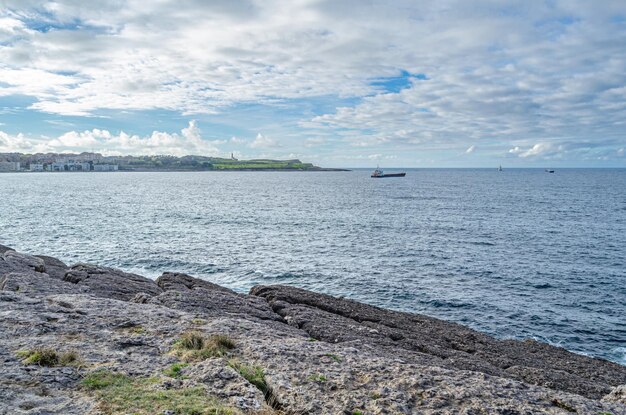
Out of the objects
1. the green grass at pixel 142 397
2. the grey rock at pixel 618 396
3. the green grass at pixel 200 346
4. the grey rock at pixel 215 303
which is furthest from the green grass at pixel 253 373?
the grey rock at pixel 618 396

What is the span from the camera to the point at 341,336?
18.8 m

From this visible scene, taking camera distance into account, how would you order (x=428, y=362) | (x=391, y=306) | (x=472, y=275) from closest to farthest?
(x=428, y=362), (x=391, y=306), (x=472, y=275)

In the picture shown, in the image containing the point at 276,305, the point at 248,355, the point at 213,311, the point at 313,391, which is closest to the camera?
the point at 313,391

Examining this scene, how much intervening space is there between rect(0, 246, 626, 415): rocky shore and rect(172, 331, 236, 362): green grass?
0.04 m

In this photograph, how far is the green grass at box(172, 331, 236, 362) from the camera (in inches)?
493

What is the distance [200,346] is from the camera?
43.0ft

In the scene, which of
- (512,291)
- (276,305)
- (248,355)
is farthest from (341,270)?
(248,355)

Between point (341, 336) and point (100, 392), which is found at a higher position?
point (100, 392)

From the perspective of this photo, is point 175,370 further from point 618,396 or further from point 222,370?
point 618,396

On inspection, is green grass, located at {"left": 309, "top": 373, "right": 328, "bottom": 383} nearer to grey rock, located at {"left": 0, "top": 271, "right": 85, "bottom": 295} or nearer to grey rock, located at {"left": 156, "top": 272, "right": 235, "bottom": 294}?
grey rock, located at {"left": 0, "top": 271, "right": 85, "bottom": 295}

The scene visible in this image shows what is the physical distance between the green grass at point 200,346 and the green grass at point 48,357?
8.73 ft

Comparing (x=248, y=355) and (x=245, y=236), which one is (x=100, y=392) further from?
(x=245, y=236)

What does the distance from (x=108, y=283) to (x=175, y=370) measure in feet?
50.0

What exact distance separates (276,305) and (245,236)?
138 ft
